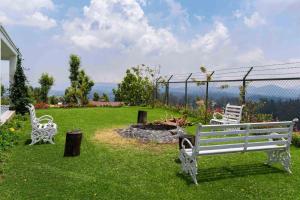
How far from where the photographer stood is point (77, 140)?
758 centimetres

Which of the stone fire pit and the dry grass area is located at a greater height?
the stone fire pit

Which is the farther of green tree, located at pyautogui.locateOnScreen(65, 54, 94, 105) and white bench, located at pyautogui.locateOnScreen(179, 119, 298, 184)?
green tree, located at pyautogui.locateOnScreen(65, 54, 94, 105)

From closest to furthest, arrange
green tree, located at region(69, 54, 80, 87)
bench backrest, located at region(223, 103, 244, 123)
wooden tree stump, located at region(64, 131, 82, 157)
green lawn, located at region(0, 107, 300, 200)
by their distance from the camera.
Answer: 1. green lawn, located at region(0, 107, 300, 200)
2. wooden tree stump, located at region(64, 131, 82, 157)
3. bench backrest, located at region(223, 103, 244, 123)
4. green tree, located at region(69, 54, 80, 87)

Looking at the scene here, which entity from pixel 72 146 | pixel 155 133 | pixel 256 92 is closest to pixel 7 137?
pixel 72 146

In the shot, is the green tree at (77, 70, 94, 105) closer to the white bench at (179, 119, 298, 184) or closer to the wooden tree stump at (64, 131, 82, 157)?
the wooden tree stump at (64, 131, 82, 157)

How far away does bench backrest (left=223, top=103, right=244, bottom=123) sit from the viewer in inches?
451

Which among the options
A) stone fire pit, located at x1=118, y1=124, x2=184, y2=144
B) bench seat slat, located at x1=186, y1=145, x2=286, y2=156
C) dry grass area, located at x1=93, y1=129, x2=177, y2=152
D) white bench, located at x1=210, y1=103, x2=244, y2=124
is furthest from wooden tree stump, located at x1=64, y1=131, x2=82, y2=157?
white bench, located at x1=210, y1=103, x2=244, y2=124

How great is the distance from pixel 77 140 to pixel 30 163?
1.13 metres

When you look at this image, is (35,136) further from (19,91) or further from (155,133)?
(19,91)

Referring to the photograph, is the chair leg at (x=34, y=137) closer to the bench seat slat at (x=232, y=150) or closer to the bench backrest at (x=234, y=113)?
the bench seat slat at (x=232, y=150)

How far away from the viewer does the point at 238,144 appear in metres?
6.17

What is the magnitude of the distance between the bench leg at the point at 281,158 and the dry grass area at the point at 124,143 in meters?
2.63

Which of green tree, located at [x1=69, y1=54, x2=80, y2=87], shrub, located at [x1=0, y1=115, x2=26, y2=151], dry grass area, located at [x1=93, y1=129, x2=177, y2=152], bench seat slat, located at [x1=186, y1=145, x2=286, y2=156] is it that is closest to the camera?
bench seat slat, located at [x1=186, y1=145, x2=286, y2=156]

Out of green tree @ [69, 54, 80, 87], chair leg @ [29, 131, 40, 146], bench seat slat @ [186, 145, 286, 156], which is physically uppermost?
green tree @ [69, 54, 80, 87]
